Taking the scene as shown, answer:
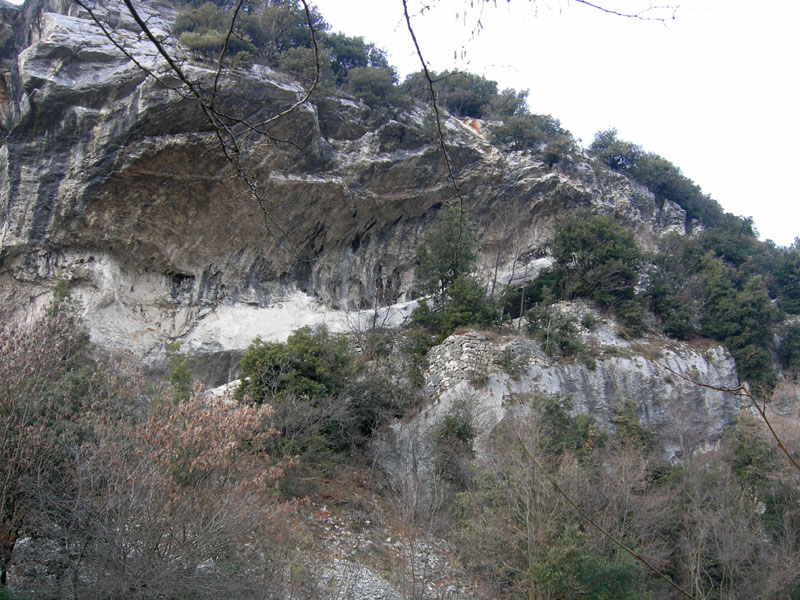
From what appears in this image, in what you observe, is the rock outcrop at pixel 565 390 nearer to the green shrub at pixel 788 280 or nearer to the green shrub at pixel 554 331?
the green shrub at pixel 554 331

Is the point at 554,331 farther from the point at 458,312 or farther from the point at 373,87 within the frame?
the point at 373,87

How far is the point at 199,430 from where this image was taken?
22.4ft

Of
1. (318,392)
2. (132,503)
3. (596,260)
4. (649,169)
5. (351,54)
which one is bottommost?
(318,392)

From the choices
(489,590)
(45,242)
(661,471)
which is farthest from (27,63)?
(661,471)

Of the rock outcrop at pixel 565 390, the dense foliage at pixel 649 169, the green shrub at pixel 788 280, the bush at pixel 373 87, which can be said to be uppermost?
the dense foliage at pixel 649 169

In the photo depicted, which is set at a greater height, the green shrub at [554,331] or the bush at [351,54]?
the bush at [351,54]

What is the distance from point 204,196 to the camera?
1697 cm

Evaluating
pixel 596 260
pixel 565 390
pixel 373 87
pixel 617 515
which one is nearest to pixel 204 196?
pixel 373 87

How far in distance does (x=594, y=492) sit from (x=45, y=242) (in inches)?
573

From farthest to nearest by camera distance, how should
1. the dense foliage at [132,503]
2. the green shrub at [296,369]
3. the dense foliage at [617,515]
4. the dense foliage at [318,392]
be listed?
the green shrub at [296,369]
the dense foliage at [318,392]
the dense foliage at [617,515]
the dense foliage at [132,503]

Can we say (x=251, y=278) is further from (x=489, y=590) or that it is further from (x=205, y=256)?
(x=489, y=590)

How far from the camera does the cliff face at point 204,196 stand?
51.5 feet

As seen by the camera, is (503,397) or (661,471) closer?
(661,471)

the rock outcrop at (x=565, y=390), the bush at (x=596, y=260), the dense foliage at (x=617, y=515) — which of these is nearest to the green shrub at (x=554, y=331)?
the rock outcrop at (x=565, y=390)
